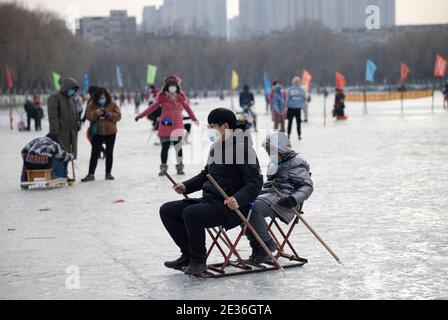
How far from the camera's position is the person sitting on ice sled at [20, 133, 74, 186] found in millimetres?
12867

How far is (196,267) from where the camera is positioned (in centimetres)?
665

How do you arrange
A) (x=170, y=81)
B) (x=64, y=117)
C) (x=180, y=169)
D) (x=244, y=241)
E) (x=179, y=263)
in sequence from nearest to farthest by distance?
1. (x=179, y=263)
2. (x=244, y=241)
3. (x=64, y=117)
4. (x=170, y=81)
5. (x=180, y=169)

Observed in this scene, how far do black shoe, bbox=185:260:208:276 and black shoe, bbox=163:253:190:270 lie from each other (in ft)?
0.63

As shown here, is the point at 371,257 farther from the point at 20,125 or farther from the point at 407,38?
the point at 407,38

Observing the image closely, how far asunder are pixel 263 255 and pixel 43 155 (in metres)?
6.55

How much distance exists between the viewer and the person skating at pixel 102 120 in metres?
13.3

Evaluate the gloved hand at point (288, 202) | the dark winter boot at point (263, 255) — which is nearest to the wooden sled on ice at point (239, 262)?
the dark winter boot at point (263, 255)

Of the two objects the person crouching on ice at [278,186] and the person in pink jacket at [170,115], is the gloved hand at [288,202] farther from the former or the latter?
the person in pink jacket at [170,115]

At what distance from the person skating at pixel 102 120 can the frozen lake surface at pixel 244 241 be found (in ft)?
1.76

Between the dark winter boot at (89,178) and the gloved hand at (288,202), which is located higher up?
the gloved hand at (288,202)

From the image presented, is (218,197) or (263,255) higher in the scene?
(218,197)

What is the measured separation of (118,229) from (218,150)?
105 inches

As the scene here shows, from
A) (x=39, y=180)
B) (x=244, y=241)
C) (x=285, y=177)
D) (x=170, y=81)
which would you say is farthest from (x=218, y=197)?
(x=170, y=81)

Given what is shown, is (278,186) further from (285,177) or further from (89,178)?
(89,178)
